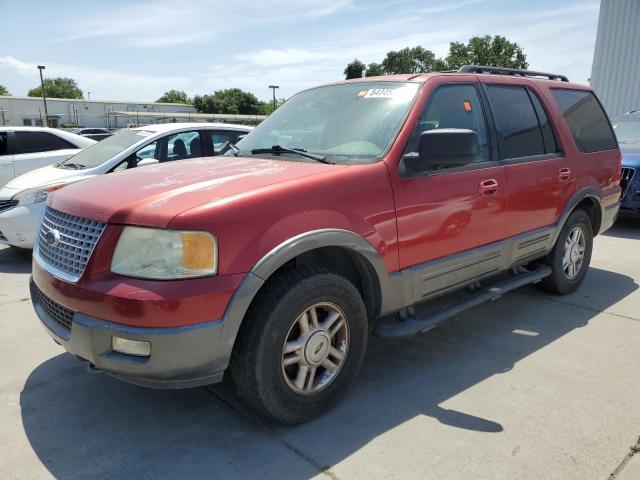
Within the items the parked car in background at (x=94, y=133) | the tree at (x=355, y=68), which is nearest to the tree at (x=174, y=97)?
the tree at (x=355, y=68)

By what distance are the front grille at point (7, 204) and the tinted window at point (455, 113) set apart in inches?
203

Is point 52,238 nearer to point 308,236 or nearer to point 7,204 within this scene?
point 308,236

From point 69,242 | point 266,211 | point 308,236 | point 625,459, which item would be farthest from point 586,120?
point 69,242

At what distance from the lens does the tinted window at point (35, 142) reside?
26.7ft

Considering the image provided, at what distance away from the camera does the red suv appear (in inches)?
92.0

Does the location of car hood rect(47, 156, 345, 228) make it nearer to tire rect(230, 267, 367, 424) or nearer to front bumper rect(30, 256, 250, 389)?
front bumper rect(30, 256, 250, 389)

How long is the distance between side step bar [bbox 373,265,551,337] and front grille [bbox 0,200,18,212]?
5051 mm

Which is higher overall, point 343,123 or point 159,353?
point 343,123

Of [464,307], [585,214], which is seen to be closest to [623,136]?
[585,214]

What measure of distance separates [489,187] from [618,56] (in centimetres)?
1536

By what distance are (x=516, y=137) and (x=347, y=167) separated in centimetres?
174

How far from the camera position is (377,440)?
2676mm

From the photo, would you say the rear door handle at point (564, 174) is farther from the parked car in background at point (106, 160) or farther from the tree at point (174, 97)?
the tree at point (174, 97)

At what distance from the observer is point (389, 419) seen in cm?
287
